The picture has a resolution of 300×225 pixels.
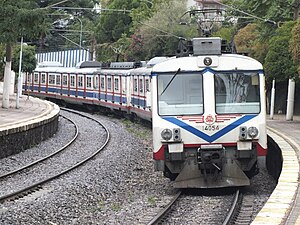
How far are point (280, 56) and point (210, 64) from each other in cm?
2012

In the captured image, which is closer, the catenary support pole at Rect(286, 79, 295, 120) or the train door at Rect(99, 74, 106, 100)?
the catenary support pole at Rect(286, 79, 295, 120)

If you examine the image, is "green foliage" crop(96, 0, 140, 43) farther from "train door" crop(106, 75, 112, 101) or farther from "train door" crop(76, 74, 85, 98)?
"train door" crop(106, 75, 112, 101)

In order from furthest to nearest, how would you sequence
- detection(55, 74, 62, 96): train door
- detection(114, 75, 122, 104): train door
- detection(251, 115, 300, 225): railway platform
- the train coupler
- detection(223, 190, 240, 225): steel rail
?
detection(55, 74, 62, 96): train door < detection(114, 75, 122, 104): train door < the train coupler < detection(223, 190, 240, 225): steel rail < detection(251, 115, 300, 225): railway platform

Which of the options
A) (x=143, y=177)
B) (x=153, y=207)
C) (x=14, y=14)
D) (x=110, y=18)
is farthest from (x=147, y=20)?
(x=153, y=207)

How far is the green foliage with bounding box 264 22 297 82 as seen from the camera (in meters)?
32.6

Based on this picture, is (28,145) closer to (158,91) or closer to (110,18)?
(158,91)

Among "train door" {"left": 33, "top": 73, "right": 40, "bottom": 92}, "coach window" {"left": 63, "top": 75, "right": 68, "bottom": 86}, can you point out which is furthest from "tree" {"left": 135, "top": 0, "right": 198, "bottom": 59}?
"coach window" {"left": 63, "top": 75, "right": 68, "bottom": 86}

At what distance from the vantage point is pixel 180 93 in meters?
13.6

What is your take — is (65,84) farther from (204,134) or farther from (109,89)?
(204,134)

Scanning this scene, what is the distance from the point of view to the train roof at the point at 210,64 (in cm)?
1358

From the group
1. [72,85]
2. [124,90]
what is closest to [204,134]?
[124,90]

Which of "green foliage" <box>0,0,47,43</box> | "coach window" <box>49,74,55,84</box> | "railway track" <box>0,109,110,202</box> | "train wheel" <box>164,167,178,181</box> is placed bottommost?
"railway track" <box>0,109,110,202</box>

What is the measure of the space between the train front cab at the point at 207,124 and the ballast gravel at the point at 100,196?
2.66 feet

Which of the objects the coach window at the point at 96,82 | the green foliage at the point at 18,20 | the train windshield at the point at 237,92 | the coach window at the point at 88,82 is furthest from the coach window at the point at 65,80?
the train windshield at the point at 237,92
